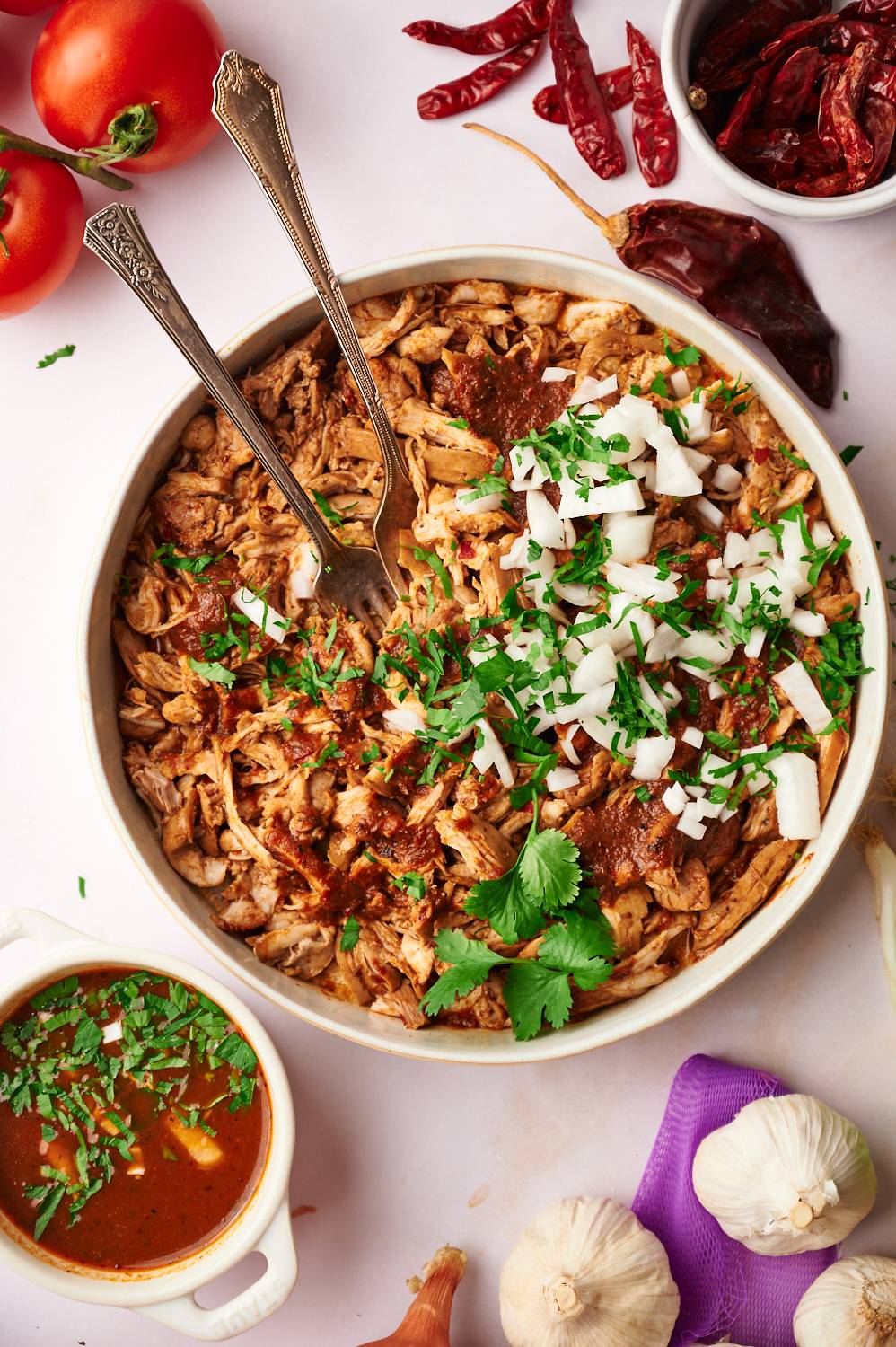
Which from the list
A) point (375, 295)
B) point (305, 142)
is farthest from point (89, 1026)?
point (305, 142)

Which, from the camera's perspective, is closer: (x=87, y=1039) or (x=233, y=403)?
(x=233, y=403)

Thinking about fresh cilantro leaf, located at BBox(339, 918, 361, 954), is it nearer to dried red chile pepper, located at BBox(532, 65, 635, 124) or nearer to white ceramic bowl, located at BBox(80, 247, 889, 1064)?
white ceramic bowl, located at BBox(80, 247, 889, 1064)

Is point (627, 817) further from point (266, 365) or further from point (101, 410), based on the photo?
point (101, 410)

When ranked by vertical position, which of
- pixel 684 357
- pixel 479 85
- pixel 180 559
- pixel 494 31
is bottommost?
pixel 684 357

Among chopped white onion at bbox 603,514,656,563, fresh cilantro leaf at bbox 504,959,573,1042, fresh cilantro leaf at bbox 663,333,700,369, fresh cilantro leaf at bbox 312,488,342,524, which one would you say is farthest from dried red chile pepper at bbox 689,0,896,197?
fresh cilantro leaf at bbox 504,959,573,1042

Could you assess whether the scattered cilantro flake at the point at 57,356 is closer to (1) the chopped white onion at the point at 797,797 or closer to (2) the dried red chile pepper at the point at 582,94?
(2) the dried red chile pepper at the point at 582,94

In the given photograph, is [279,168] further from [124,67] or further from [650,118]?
[650,118]

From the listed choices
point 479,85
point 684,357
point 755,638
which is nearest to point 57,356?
point 479,85
